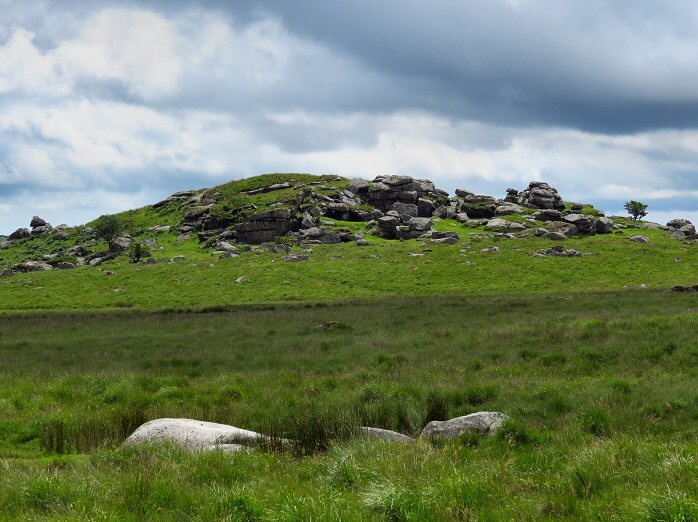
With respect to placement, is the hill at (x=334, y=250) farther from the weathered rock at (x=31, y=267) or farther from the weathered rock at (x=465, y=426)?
the weathered rock at (x=465, y=426)

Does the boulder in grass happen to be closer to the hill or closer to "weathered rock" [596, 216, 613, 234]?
the hill

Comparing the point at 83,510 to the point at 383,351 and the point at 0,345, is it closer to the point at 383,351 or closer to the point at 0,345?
the point at 383,351

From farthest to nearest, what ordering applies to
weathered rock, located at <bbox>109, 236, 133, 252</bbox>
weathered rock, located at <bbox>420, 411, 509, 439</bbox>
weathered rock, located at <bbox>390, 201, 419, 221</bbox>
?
1. weathered rock, located at <bbox>390, 201, 419, 221</bbox>
2. weathered rock, located at <bbox>109, 236, 133, 252</bbox>
3. weathered rock, located at <bbox>420, 411, 509, 439</bbox>

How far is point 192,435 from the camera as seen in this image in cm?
1056

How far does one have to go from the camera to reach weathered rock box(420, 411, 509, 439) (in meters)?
11.2

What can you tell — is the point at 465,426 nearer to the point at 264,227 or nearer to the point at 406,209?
the point at 264,227

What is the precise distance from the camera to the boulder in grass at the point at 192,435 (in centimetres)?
1020

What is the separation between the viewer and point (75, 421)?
12.6 m

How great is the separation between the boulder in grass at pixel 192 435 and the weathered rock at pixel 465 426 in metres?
3.66

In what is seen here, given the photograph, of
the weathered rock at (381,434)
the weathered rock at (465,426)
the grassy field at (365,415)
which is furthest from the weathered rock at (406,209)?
the weathered rock at (381,434)

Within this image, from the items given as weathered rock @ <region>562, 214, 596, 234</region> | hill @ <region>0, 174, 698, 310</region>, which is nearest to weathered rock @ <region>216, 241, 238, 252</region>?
hill @ <region>0, 174, 698, 310</region>

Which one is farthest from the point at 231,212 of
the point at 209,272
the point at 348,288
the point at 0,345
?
the point at 0,345

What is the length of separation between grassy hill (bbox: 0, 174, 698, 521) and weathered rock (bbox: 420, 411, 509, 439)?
0.49m

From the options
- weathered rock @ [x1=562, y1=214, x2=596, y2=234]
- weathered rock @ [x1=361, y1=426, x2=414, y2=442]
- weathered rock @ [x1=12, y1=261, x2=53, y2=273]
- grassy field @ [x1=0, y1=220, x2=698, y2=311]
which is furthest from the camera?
weathered rock @ [x1=562, y1=214, x2=596, y2=234]
